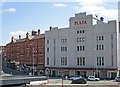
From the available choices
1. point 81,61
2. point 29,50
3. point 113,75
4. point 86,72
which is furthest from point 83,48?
point 29,50

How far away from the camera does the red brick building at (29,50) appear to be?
67.4m

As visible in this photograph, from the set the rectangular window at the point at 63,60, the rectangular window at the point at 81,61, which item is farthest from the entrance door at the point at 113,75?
the rectangular window at the point at 63,60

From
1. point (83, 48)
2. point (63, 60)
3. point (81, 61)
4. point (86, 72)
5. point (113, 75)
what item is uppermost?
point (83, 48)

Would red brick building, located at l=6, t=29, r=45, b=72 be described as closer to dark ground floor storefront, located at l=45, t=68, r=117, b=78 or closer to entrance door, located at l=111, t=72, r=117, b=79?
dark ground floor storefront, located at l=45, t=68, r=117, b=78

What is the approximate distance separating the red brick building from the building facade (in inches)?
123

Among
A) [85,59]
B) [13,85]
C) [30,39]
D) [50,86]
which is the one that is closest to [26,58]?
[30,39]

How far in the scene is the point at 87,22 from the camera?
186ft

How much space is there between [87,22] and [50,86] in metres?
23.9

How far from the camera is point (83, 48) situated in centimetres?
5744

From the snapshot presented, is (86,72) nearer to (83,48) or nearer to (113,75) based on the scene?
(83,48)

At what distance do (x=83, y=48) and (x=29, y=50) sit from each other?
21.2m

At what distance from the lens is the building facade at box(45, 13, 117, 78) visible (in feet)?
173

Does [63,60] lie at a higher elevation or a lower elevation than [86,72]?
higher

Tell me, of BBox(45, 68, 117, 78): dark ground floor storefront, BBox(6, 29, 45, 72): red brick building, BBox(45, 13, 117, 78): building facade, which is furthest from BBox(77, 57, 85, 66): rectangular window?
BBox(6, 29, 45, 72): red brick building
